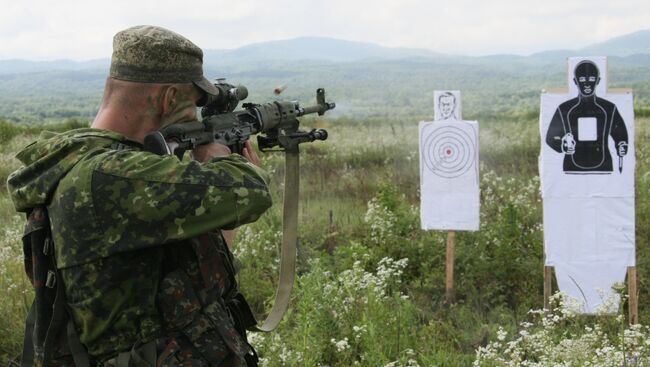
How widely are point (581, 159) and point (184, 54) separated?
3.90 meters

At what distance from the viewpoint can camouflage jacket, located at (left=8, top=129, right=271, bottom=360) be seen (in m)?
1.82

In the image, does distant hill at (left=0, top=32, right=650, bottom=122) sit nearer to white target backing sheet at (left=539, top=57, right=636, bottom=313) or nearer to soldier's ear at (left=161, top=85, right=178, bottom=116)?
white target backing sheet at (left=539, top=57, right=636, bottom=313)

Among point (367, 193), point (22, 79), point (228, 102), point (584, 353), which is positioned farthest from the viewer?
point (22, 79)

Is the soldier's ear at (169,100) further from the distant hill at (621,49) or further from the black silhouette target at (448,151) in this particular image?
the distant hill at (621,49)

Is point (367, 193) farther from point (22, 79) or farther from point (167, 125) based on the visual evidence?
point (22, 79)

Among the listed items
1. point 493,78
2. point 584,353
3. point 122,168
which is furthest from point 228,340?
point 493,78

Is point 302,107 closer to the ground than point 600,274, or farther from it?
farther from it

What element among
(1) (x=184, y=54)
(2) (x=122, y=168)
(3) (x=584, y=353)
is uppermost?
(1) (x=184, y=54)

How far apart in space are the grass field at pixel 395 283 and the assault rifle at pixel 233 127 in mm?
1234

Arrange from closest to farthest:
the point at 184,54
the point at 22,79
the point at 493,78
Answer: the point at 184,54
the point at 493,78
the point at 22,79

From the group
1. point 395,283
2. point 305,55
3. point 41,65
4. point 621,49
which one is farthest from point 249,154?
point 41,65

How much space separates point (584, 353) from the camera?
2658mm

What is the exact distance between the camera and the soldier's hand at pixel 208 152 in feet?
7.13

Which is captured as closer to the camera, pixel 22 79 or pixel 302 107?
pixel 302 107
